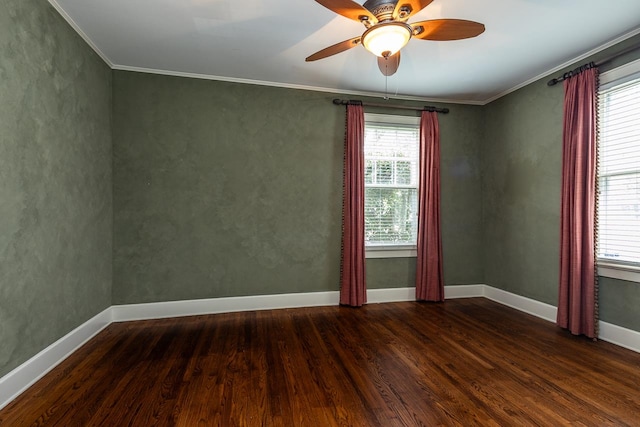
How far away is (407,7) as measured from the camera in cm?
169

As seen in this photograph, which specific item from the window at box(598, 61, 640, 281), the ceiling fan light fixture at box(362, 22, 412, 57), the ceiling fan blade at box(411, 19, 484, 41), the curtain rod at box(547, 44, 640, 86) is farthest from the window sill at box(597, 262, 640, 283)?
the ceiling fan light fixture at box(362, 22, 412, 57)

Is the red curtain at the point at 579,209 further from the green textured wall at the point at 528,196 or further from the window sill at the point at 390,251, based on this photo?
the window sill at the point at 390,251

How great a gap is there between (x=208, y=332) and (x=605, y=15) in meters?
4.35

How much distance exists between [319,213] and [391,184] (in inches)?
42.9

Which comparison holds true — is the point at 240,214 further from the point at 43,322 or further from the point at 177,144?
the point at 43,322

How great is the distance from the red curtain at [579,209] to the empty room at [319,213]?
20mm

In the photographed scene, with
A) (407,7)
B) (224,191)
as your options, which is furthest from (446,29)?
(224,191)

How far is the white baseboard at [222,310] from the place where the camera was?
2.01 metres

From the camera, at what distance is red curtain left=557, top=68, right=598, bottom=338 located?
276 cm

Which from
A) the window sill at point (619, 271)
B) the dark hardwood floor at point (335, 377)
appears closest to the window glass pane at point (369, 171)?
the dark hardwood floor at point (335, 377)

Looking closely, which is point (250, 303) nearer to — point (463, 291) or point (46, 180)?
point (46, 180)

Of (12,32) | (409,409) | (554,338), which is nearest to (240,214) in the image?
(12,32)

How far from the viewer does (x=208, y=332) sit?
9.62ft

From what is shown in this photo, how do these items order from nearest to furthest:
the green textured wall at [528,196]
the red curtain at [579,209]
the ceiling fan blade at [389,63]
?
the ceiling fan blade at [389,63], the red curtain at [579,209], the green textured wall at [528,196]
